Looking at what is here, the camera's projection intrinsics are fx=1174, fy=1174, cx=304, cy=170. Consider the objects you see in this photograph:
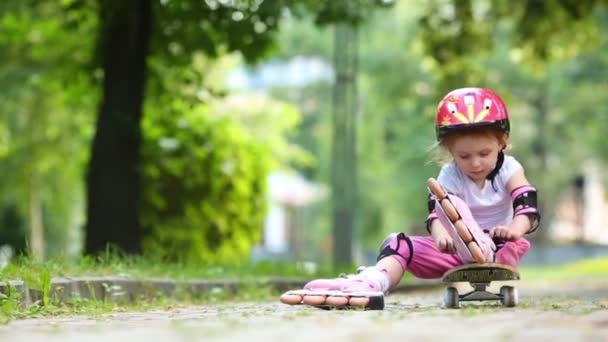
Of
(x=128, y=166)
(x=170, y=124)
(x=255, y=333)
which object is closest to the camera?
(x=255, y=333)

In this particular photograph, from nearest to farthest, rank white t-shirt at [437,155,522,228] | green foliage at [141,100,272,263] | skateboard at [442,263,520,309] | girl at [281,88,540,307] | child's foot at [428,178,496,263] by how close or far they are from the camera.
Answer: child's foot at [428,178,496,263] → skateboard at [442,263,520,309] → girl at [281,88,540,307] → white t-shirt at [437,155,522,228] → green foliage at [141,100,272,263]

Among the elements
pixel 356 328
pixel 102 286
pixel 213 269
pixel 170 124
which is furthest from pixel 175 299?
pixel 170 124

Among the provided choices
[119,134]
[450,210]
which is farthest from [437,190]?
[119,134]

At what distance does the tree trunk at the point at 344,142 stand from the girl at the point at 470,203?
37.8 ft

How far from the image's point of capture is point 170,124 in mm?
17047

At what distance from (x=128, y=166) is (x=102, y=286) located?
4744 mm

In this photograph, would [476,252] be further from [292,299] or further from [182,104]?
[182,104]

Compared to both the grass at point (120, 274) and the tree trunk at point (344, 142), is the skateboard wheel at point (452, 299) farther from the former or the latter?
the tree trunk at point (344, 142)

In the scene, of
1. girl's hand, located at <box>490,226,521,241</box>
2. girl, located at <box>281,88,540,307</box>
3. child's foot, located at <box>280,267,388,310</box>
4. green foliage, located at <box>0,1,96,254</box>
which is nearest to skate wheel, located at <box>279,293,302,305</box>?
child's foot, located at <box>280,267,388,310</box>

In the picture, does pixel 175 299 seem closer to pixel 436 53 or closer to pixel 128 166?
pixel 128 166

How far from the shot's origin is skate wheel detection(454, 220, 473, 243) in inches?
260

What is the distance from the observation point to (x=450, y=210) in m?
6.57

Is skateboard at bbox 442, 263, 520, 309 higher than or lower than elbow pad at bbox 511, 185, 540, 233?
lower

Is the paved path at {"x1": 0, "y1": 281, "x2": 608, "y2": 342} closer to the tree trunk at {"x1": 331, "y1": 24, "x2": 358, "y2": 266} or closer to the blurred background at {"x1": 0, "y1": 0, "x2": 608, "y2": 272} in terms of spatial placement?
the blurred background at {"x1": 0, "y1": 0, "x2": 608, "y2": 272}
